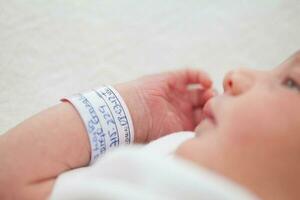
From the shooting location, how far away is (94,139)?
32.7 inches

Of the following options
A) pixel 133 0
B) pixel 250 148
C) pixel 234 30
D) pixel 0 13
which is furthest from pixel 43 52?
pixel 250 148

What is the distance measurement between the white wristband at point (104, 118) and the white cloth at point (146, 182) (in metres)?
0.14

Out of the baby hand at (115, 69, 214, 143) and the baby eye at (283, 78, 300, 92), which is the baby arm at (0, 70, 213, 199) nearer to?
the baby hand at (115, 69, 214, 143)

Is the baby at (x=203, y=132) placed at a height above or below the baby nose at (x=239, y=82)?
below

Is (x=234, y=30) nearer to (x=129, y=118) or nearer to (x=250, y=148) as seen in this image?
(x=129, y=118)

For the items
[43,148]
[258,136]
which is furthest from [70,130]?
[258,136]

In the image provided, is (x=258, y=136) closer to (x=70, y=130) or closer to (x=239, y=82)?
(x=239, y=82)

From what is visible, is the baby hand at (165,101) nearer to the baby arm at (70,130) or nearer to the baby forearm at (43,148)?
the baby arm at (70,130)

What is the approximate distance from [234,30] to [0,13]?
51 centimetres

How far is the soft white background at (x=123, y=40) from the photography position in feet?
3.37

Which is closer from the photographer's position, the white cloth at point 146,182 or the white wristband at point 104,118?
the white cloth at point 146,182

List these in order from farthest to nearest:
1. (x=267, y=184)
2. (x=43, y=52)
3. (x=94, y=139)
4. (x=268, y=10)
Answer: (x=268, y=10) < (x=43, y=52) < (x=94, y=139) < (x=267, y=184)

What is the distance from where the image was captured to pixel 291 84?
0.72 m

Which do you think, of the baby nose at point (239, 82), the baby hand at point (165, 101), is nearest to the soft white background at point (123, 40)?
the baby hand at point (165, 101)
